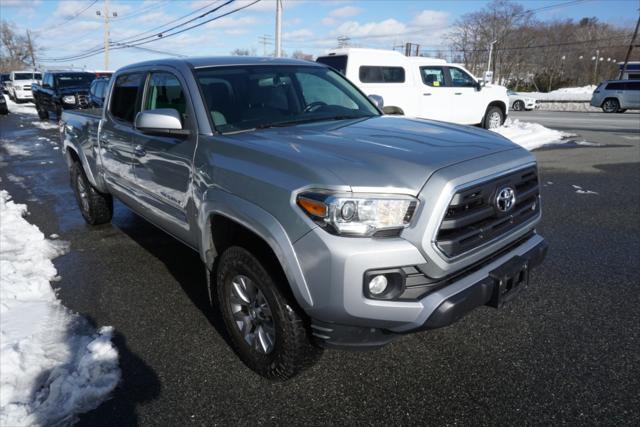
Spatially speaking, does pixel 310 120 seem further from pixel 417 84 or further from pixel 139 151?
pixel 417 84

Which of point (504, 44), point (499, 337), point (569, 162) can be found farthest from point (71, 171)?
point (504, 44)

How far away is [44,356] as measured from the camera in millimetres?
2906

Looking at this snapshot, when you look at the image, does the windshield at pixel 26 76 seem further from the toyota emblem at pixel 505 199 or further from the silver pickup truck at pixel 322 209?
the toyota emblem at pixel 505 199

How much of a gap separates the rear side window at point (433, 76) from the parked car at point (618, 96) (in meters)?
18.6

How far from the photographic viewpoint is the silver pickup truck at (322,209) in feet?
6.98

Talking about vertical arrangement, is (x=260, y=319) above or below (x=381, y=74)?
below

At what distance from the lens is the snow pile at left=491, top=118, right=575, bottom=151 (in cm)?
1239

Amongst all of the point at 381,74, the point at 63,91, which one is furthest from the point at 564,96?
the point at 63,91

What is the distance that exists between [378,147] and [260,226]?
0.77 metres

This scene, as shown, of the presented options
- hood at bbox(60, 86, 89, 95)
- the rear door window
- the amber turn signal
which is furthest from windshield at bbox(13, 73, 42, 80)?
the amber turn signal

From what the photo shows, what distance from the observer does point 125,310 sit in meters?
3.60

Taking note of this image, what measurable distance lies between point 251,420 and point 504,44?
243 feet

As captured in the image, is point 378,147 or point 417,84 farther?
point 417,84

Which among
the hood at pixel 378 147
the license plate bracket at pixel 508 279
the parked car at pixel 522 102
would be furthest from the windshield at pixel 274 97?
the parked car at pixel 522 102
